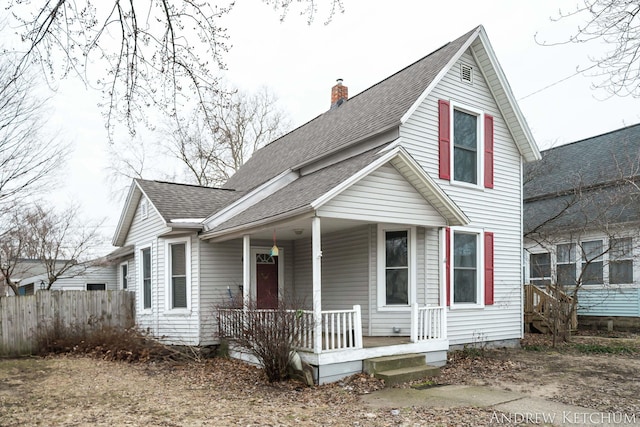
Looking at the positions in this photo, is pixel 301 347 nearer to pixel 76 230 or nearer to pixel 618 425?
pixel 618 425

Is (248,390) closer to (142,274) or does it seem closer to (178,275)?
(178,275)

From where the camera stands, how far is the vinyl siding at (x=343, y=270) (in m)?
10.8

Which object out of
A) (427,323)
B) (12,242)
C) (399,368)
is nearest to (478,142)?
(427,323)

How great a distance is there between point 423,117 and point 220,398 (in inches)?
276

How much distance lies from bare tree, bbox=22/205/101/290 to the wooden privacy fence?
792cm

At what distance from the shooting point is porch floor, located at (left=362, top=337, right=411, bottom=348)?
9.26 m

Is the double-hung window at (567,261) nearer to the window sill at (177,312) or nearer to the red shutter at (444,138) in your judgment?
the red shutter at (444,138)

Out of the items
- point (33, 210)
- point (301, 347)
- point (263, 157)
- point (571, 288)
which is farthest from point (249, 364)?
point (33, 210)

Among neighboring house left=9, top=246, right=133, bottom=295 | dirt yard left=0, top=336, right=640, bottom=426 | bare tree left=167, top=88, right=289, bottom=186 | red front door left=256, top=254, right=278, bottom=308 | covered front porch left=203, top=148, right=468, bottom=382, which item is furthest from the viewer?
bare tree left=167, top=88, right=289, bottom=186

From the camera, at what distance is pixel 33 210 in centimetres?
2105

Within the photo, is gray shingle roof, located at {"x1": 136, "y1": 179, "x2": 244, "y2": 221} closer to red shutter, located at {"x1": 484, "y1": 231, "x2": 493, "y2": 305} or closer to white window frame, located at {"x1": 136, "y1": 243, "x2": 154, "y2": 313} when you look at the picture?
white window frame, located at {"x1": 136, "y1": 243, "x2": 154, "y2": 313}

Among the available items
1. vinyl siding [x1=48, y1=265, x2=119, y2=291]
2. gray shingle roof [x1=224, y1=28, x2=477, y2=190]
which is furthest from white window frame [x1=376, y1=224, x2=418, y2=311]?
vinyl siding [x1=48, y1=265, x2=119, y2=291]

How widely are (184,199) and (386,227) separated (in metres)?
5.31

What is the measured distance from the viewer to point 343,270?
1140 cm
